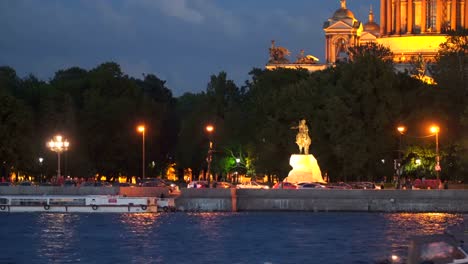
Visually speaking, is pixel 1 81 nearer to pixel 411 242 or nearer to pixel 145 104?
pixel 145 104

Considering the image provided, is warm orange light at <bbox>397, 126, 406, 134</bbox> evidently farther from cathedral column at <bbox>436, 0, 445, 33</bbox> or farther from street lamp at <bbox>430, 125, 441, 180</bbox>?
cathedral column at <bbox>436, 0, 445, 33</bbox>

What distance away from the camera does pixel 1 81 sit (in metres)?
145

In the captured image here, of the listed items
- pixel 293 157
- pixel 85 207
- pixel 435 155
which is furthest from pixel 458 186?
pixel 85 207

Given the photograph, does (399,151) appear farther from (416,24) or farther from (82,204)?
(416,24)

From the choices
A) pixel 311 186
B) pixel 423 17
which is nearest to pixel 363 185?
pixel 311 186

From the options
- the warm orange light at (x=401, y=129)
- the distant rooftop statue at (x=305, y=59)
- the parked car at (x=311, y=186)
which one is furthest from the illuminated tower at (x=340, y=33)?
the parked car at (x=311, y=186)

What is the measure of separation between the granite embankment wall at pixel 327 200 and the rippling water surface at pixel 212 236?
0.87m

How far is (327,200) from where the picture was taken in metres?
95.4

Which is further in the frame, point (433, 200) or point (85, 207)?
point (85, 207)

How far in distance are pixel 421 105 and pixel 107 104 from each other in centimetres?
3500

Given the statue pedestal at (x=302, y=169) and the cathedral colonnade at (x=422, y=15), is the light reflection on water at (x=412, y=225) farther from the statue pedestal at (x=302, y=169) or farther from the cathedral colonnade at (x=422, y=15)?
the cathedral colonnade at (x=422, y=15)

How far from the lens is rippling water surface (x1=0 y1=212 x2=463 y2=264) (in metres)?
71.3

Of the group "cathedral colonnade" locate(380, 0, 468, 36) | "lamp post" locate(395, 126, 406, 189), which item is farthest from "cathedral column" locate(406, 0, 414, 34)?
"lamp post" locate(395, 126, 406, 189)

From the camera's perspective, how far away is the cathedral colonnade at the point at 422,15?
179875 mm
